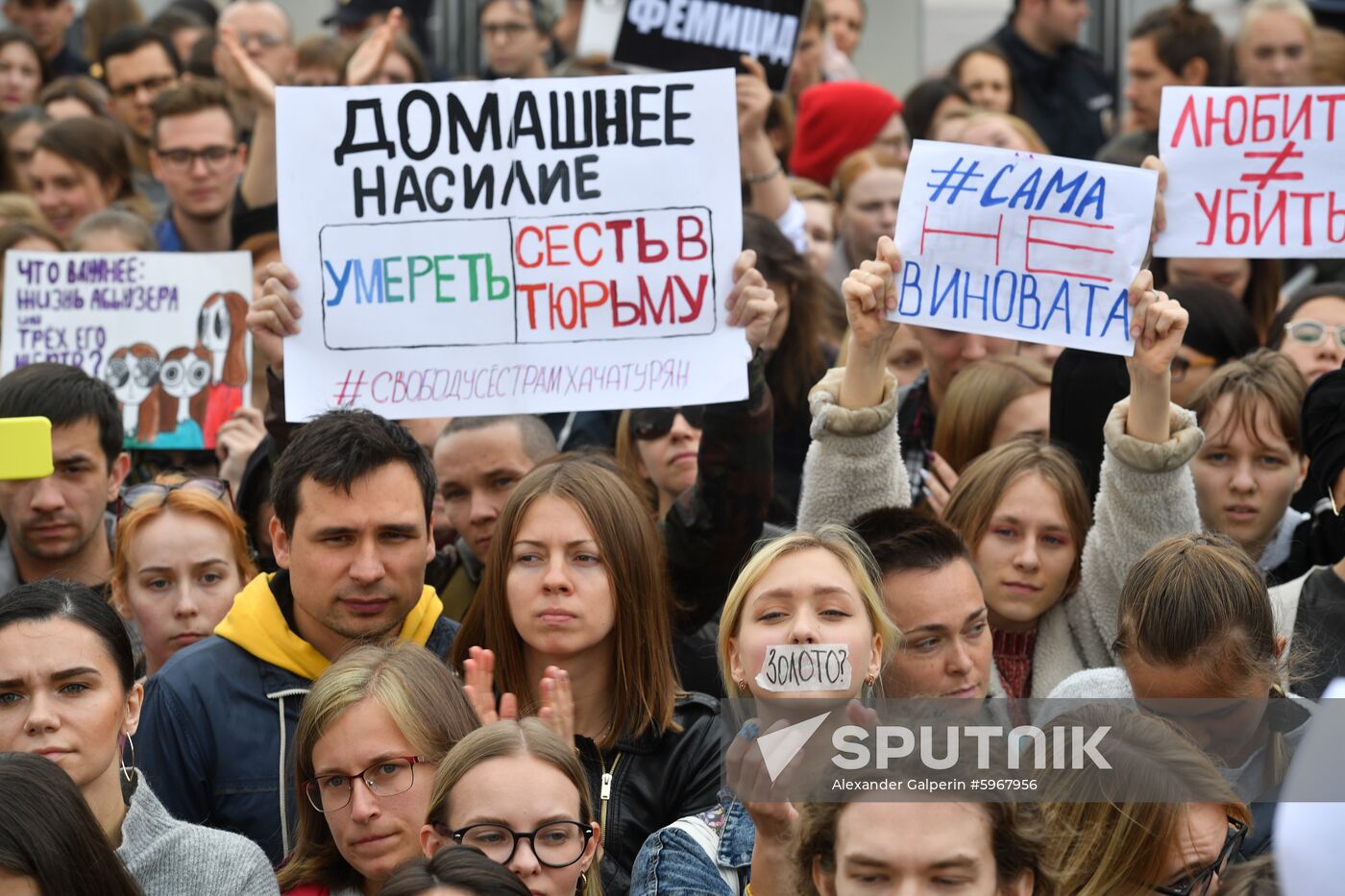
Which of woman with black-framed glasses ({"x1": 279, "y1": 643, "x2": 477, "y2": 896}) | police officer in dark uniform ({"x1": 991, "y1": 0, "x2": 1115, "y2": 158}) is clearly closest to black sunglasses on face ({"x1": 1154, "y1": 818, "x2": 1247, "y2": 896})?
woman with black-framed glasses ({"x1": 279, "y1": 643, "x2": 477, "y2": 896})

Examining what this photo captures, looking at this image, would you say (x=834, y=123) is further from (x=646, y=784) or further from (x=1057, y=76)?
(x=646, y=784)

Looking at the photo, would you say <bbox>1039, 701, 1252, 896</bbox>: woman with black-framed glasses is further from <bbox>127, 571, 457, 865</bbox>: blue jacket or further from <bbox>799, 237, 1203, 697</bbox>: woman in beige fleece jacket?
<bbox>127, 571, 457, 865</bbox>: blue jacket

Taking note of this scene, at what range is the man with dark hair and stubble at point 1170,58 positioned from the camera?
8.40 metres

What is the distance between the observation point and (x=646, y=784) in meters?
4.33

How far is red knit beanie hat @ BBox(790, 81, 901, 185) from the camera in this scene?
30.6 ft

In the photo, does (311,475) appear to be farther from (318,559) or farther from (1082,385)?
(1082,385)

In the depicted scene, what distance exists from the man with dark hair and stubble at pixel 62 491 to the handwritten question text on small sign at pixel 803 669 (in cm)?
232

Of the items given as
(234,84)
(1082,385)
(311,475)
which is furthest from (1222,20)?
(311,475)

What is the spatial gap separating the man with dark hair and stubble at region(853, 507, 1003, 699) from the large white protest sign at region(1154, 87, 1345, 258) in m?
1.34

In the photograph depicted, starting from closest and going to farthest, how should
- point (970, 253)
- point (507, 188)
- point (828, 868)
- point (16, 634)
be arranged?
point (828, 868) < point (16, 634) < point (970, 253) < point (507, 188)

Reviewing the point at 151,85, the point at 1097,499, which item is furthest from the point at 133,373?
the point at 151,85

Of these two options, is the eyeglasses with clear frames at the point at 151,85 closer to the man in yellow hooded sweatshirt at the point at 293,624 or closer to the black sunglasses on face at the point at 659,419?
the black sunglasses on face at the point at 659,419

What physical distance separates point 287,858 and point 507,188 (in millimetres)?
2040

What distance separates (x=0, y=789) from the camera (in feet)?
11.3
